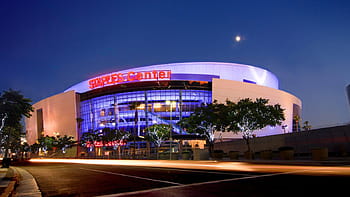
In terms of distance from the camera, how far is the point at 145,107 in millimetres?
104875

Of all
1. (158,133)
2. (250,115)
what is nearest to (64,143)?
(158,133)

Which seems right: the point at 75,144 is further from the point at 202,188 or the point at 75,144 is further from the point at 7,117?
the point at 202,188

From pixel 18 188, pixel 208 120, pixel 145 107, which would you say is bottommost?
pixel 18 188

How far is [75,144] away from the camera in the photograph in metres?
118

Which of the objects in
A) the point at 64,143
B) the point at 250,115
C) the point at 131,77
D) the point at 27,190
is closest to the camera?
the point at 27,190

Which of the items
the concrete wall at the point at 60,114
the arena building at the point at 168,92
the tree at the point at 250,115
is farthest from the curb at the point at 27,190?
the concrete wall at the point at 60,114

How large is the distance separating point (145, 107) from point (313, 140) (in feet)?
232

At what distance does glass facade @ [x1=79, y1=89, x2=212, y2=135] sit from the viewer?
336 ft

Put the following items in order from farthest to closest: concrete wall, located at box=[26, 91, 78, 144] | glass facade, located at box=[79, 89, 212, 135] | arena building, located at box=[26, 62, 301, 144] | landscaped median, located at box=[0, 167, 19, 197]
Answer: concrete wall, located at box=[26, 91, 78, 144] → glass facade, located at box=[79, 89, 212, 135] → arena building, located at box=[26, 62, 301, 144] → landscaped median, located at box=[0, 167, 19, 197]

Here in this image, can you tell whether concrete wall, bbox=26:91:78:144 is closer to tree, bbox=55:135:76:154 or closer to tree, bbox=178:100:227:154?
tree, bbox=55:135:76:154

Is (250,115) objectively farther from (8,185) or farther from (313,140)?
(8,185)

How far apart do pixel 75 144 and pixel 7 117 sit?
322ft

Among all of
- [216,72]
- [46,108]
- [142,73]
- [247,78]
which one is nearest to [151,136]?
[142,73]

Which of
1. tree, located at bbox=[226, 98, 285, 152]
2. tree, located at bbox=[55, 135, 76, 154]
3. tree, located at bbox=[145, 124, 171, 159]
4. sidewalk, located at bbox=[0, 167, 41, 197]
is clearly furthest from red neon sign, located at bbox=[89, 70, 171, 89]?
sidewalk, located at bbox=[0, 167, 41, 197]
